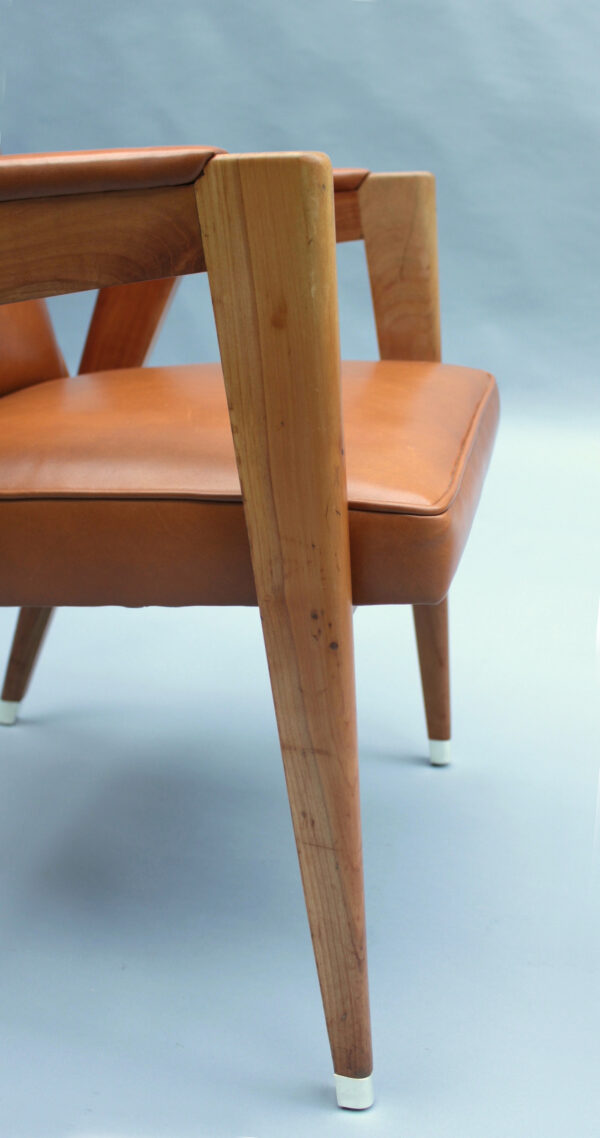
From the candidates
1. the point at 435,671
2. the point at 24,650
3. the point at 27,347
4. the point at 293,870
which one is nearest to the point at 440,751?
the point at 435,671

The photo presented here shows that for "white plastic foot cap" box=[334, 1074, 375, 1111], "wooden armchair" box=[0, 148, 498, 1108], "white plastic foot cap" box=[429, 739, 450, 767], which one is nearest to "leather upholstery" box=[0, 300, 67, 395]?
"wooden armchair" box=[0, 148, 498, 1108]

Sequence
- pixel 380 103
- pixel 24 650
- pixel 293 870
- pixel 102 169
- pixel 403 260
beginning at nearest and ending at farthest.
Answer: pixel 102 169 < pixel 293 870 < pixel 403 260 < pixel 24 650 < pixel 380 103

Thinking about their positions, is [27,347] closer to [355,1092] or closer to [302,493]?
[302,493]

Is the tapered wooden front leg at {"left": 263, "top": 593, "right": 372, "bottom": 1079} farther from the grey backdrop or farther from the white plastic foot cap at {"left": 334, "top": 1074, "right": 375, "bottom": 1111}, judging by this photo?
the grey backdrop

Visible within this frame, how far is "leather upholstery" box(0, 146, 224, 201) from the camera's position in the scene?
0.71m

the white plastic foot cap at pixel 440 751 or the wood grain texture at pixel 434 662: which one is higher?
the wood grain texture at pixel 434 662

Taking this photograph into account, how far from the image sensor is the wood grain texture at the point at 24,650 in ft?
4.57

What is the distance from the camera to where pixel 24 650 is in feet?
4.68

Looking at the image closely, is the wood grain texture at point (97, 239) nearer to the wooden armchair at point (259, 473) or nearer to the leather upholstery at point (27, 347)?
→ the wooden armchair at point (259, 473)

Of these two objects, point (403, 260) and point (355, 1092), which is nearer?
point (355, 1092)

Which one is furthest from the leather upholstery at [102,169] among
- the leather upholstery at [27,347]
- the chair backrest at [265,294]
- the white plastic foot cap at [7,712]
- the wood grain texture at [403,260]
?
the white plastic foot cap at [7,712]

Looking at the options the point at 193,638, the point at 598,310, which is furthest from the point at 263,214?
the point at 598,310

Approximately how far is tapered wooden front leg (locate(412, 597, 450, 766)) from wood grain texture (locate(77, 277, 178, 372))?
16.2 inches

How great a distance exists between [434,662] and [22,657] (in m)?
0.48
